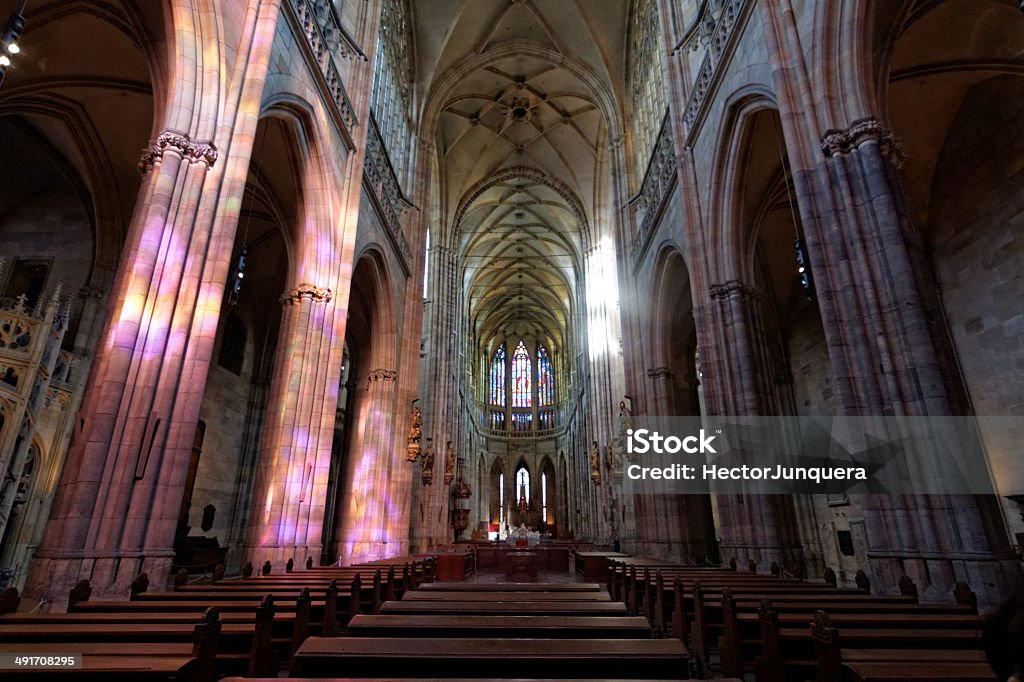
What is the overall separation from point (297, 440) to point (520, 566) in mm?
9037

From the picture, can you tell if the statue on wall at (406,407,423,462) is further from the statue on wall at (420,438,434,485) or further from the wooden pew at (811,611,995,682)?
the wooden pew at (811,611,995,682)

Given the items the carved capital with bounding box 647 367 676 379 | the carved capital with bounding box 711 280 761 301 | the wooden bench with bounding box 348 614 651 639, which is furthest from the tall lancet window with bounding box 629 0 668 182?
the wooden bench with bounding box 348 614 651 639

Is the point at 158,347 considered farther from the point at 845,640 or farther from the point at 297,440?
the point at 845,640

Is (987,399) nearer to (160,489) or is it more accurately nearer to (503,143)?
(160,489)

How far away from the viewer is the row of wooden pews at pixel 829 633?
2.32 metres

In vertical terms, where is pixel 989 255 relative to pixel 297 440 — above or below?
above

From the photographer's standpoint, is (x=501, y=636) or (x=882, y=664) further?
(x=501, y=636)

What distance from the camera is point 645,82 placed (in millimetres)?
17438

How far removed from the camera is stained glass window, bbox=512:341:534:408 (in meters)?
46.0

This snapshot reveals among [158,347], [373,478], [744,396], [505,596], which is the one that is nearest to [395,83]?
[373,478]

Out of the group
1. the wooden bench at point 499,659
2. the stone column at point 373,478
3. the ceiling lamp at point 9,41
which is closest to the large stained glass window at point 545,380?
the stone column at point 373,478

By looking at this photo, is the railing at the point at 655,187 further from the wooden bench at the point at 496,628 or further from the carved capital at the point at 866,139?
the wooden bench at the point at 496,628

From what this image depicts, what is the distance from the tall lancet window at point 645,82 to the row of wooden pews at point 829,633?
1348cm

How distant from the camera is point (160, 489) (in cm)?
576
